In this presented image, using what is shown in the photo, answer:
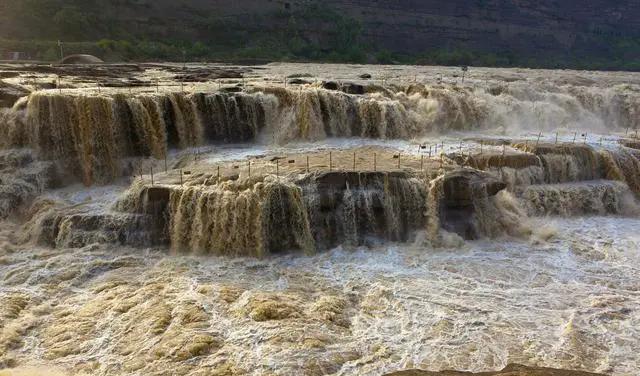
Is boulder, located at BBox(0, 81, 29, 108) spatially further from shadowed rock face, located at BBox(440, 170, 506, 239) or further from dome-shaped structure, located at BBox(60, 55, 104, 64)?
dome-shaped structure, located at BBox(60, 55, 104, 64)

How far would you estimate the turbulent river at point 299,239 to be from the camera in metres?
7.95

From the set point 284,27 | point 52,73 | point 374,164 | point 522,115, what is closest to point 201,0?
point 284,27

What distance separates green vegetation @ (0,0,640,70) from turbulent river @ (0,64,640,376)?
25086 mm

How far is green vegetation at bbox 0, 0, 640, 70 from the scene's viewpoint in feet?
133

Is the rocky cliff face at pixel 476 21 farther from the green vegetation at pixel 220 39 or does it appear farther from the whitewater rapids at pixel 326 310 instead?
the whitewater rapids at pixel 326 310

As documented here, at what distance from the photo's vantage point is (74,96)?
1458cm

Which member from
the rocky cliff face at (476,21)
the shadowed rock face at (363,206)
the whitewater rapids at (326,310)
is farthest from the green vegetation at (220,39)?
the whitewater rapids at (326,310)

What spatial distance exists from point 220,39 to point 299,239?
4244cm

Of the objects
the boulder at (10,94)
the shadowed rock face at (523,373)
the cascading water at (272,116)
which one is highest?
the boulder at (10,94)

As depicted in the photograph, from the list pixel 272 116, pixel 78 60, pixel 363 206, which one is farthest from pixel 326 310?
pixel 78 60

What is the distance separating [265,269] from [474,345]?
172 inches

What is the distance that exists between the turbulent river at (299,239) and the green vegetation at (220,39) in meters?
25.1

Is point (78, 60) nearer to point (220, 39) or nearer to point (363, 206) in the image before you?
point (220, 39)

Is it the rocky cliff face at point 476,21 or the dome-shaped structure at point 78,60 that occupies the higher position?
the rocky cliff face at point 476,21
